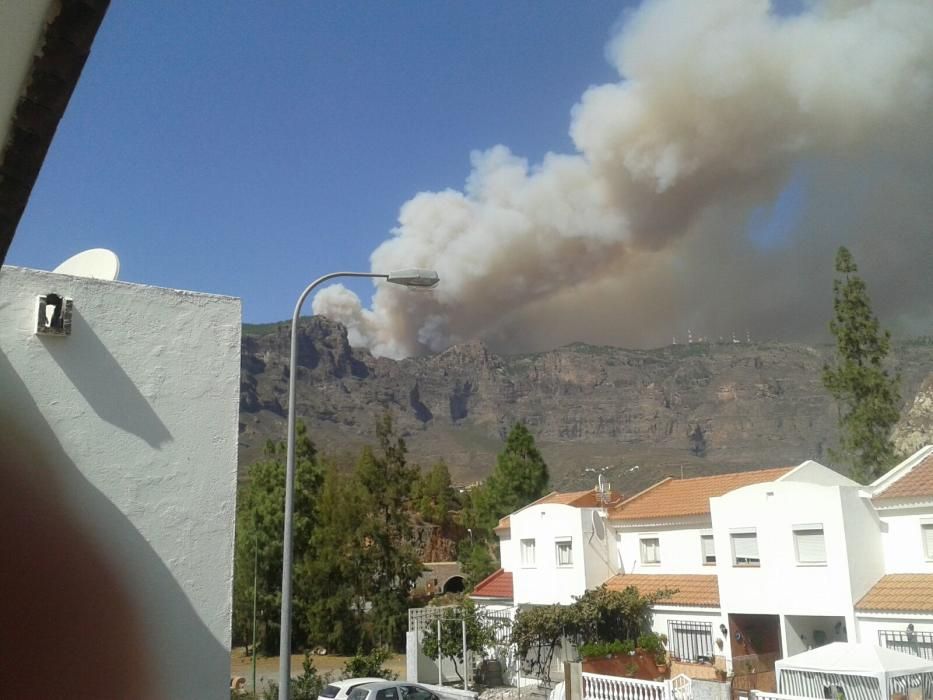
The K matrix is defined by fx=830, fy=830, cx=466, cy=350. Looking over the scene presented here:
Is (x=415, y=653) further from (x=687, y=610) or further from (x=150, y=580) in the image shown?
(x=150, y=580)

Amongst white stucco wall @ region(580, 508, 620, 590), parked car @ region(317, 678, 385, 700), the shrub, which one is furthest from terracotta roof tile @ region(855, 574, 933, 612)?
parked car @ region(317, 678, 385, 700)

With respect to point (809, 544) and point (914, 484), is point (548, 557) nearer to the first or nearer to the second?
point (809, 544)

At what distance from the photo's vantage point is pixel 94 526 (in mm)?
8953

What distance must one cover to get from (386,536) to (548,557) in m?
15.9

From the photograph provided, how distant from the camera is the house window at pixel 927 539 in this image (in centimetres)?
2370

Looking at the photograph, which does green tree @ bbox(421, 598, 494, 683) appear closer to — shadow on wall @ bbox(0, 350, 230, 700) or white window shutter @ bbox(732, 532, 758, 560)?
white window shutter @ bbox(732, 532, 758, 560)

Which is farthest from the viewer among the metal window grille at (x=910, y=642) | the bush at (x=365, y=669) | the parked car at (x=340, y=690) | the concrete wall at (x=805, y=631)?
the bush at (x=365, y=669)

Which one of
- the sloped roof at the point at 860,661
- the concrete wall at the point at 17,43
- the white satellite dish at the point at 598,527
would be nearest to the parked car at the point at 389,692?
the sloped roof at the point at 860,661

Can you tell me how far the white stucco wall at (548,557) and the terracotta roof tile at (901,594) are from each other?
11.1m

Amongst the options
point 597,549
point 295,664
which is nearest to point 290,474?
point 597,549

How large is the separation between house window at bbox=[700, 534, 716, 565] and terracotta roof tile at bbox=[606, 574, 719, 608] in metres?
0.69

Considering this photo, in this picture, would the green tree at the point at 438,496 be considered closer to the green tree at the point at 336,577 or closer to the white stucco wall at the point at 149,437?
the green tree at the point at 336,577

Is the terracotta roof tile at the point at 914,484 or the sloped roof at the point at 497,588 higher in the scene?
the terracotta roof tile at the point at 914,484

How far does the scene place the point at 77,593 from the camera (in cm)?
862
